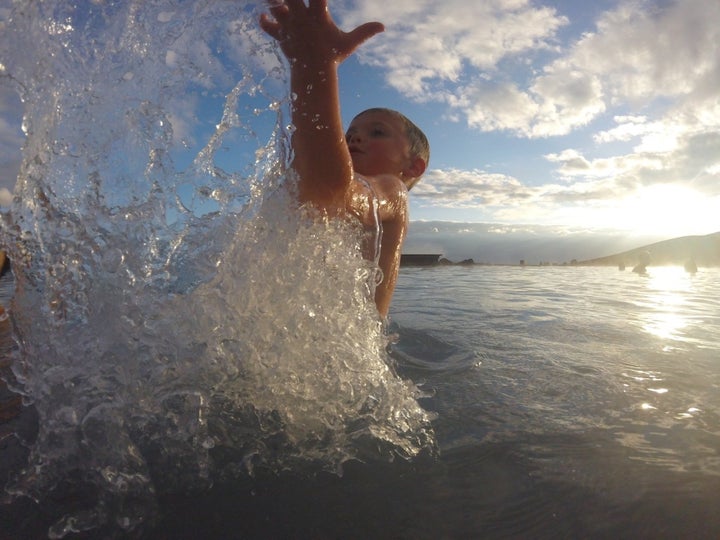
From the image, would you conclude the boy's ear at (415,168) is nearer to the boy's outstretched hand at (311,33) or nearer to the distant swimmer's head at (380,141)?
the distant swimmer's head at (380,141)

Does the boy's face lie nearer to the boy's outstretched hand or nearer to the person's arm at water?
the person's arm at water

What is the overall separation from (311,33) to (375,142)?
146 cm

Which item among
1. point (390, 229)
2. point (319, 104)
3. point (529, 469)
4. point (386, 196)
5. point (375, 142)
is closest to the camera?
point (529, 469)

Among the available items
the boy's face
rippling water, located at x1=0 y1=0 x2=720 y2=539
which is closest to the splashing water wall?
rippling water, located at x1=0 y1=0 x2=720 y2=539

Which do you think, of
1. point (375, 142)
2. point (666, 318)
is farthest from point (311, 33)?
point (666, 318)

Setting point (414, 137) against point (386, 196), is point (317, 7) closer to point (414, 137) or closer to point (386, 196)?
point (386, 196)

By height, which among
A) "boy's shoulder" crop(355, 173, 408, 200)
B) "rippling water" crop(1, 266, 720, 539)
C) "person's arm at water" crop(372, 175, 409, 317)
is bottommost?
"rippling water" crop(1, 266, 720, 539)

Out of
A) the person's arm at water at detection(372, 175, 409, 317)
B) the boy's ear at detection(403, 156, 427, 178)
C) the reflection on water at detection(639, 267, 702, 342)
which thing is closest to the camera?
the person's arm at water at detection(372, 175, 409, 317)

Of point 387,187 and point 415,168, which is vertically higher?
point 415,168

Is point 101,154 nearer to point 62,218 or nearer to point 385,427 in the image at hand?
point 62,218

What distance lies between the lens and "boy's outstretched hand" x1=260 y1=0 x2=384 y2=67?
53.6 inches

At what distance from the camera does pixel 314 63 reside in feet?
4.56

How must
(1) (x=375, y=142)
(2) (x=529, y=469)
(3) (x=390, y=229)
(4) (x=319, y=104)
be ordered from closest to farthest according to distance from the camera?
(2) (x=529, y=469) < (4) (x=319, y=104) < (3) (x=390, y=229) < (1) (x=375, y=142)

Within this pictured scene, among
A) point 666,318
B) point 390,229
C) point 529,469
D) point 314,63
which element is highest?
point 314,63
